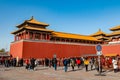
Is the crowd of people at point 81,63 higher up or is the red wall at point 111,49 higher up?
the red wall at point 111,49

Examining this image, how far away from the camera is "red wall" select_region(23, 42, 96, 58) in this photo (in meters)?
36.5

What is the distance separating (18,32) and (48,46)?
7581 mm

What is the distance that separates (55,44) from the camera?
41.3 metres

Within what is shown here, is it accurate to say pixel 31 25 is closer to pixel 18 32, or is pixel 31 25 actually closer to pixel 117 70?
pixel 18 32

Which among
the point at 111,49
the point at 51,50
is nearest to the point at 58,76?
the point at 111,49

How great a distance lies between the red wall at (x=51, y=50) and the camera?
120 feet

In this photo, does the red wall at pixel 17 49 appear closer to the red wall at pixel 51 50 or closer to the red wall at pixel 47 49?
the red wall at pixel 47 49

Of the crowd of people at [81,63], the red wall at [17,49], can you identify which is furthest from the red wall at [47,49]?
the crowd of people at [81,63]

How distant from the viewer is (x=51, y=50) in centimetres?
4028

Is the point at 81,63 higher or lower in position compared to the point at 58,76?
higher

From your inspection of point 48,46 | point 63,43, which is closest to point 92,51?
point 63,43

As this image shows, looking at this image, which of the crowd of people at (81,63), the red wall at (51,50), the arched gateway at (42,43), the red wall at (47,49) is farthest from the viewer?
the arched gateway at (42,43)

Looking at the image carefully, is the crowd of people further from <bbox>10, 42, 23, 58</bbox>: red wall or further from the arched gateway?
the arched gateway

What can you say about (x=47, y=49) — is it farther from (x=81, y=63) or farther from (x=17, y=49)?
(x=81, y=63)
